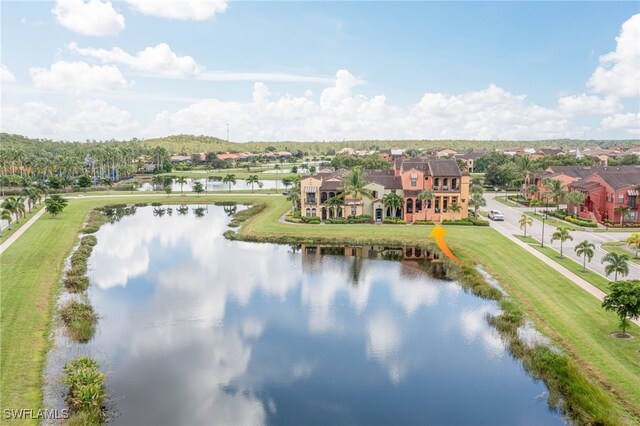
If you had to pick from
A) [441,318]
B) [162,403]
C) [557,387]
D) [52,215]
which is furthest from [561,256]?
[52,215]

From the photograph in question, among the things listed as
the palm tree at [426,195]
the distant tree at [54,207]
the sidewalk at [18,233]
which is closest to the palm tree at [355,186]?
the palm tree at [426,195]

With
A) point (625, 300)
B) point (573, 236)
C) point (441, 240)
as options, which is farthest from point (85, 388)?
point (573, 236)

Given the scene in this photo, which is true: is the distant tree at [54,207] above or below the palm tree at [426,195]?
below

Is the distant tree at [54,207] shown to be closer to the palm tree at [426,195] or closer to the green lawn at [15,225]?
the green lawn at [15,225]

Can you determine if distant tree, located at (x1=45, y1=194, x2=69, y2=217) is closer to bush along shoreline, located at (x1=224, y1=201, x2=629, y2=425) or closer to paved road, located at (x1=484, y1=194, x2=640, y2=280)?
bush along shoreline, located at (x1=224, y1=201, x2=629, y2=425)

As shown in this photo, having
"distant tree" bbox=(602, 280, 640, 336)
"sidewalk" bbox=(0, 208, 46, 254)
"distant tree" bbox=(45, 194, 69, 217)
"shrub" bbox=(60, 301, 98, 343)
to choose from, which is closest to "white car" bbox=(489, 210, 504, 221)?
"distant tree" bbox=(602, 280, 640, 336)

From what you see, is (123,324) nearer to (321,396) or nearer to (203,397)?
(203,397)
